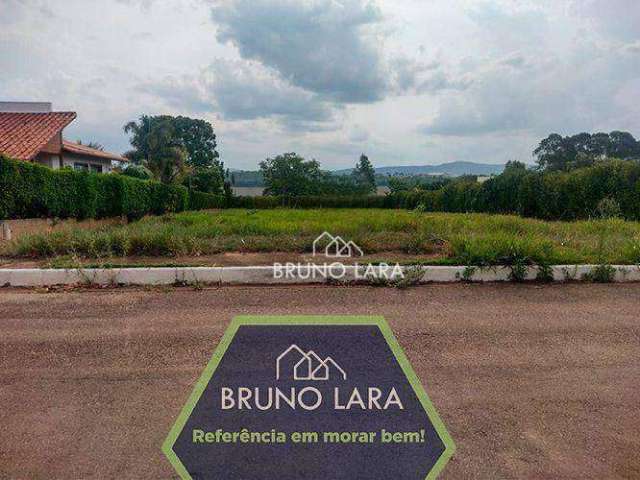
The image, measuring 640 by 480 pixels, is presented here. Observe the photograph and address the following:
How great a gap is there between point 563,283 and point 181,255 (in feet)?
17.1

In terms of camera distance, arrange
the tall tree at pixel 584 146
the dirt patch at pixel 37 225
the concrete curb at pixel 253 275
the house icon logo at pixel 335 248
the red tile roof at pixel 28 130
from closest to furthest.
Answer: the concrete curb at pixel 253 275 < the house icon logo at pixel 335 248 < the dirt patch at pixel 37 225 < the red tile roof at pixel 28 130 < the tall tree at pixel 584 146

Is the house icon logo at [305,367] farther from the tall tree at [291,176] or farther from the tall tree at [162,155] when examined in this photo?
the tall tree at [291,176]

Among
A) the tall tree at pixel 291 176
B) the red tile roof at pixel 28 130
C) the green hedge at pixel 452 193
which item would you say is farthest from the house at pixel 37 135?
the tall tree at pixel 291 176

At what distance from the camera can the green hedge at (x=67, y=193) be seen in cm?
936

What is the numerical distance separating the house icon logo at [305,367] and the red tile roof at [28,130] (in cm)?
1516

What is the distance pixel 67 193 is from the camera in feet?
38.3

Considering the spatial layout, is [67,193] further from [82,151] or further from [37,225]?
[82,151]

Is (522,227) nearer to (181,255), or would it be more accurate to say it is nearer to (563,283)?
(563,283)

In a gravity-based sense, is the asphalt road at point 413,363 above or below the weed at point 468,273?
below

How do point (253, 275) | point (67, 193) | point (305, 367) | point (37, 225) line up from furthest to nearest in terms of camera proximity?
point (67, 193) < point (37, 225) < point (253, 275) < point (305, 367)

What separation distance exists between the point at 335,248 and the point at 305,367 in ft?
12.9

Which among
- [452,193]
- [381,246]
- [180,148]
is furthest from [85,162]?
[452,193]

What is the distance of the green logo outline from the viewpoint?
2.07 m

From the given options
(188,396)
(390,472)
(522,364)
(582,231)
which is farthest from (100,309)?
(582,231)
